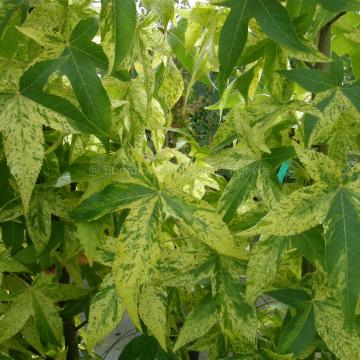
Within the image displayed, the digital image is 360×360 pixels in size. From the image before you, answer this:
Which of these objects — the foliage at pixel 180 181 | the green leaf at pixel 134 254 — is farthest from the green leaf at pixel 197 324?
the green leaf at pixel 134 254

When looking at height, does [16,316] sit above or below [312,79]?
below

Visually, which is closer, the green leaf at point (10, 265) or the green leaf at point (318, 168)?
the green leaf at point (318, 168)

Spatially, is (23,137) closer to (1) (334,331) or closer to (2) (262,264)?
(2) (262,264)

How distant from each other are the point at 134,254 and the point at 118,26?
23 cm

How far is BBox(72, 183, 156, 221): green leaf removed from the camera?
58 centimetres

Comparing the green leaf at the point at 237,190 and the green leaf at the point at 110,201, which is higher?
the green leaf at the point at 110,201

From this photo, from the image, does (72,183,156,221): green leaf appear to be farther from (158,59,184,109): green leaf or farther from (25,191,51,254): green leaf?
(158,59,184,109): green leaf

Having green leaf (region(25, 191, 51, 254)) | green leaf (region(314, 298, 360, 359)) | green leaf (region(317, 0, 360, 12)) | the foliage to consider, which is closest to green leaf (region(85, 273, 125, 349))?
the foliage

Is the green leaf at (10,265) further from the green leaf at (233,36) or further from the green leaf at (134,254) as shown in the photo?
the green leaf at (233,36)

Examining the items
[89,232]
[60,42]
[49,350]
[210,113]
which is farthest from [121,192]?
[210,113]

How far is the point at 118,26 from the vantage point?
21.4 inches

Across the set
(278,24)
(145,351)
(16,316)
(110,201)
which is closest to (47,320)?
(16,316)

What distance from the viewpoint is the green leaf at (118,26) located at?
0.54 m

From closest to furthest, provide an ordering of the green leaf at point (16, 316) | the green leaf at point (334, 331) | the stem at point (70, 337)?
the green leaf at point (334, 331) < the green leaf at point (16, 316) < the stem at point (70, 337)
